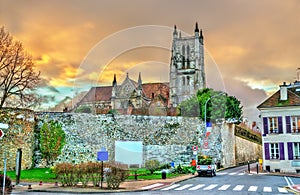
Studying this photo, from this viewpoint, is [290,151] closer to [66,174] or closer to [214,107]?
[214,107]

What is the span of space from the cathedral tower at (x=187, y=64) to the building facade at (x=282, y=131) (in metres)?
57.2

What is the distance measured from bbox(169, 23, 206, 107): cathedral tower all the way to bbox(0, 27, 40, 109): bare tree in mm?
67870

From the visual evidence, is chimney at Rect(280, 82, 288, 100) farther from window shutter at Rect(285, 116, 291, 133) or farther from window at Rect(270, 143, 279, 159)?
window at Rect(270, 143, 279, 159)

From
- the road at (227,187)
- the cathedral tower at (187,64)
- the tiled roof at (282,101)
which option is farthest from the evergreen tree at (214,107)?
the cathedral tower at (187,64)

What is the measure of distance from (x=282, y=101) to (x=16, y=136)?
982 inches

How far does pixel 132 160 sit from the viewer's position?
40.0 metres

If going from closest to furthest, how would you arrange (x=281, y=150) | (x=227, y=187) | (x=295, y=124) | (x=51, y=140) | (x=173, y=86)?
(x=227, y=187) → (x=295, y=124) → (x=281, y=150) → (x=51, y=140) → (x=173, y=86)

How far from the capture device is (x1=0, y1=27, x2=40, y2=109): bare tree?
25156 millimetres

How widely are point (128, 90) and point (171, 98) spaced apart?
16.8 metres

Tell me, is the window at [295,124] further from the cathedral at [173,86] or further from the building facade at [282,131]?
the cathedral at [173,86]

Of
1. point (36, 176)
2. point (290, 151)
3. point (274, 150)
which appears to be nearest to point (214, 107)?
point (274, 150)

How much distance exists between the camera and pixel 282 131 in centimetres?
3394

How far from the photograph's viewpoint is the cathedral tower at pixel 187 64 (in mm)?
96750

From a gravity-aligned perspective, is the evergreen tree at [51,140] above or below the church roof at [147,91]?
below
